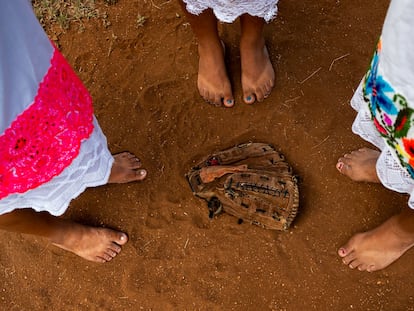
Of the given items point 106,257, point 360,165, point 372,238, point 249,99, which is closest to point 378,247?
point 372,238

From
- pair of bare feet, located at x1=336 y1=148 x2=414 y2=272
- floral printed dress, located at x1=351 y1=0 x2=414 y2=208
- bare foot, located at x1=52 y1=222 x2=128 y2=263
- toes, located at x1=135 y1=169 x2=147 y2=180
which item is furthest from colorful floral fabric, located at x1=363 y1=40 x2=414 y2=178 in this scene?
bare foot, located at x1=52 y1=222 x2=128 y2=263

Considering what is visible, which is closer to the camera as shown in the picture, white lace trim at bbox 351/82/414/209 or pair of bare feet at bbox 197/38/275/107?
white lace trim at bbox 351/82/414/209

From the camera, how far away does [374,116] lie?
1.23 metres

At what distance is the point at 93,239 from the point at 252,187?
661mm

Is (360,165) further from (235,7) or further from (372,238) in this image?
(235,7)

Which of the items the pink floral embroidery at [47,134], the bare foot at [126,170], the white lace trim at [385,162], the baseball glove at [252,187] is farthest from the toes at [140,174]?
the white lace trim at [385,162]

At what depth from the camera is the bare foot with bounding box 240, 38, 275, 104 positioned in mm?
1980

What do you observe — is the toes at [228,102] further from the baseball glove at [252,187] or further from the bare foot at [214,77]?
the baseball glove at [252,187]

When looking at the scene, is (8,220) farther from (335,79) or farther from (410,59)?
(335,79)

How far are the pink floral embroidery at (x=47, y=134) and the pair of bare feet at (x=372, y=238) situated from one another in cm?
104

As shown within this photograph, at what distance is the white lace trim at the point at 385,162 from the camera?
49.9 inches

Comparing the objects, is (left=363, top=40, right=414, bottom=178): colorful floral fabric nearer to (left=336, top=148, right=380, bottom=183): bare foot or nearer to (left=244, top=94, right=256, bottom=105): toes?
(left=336, top=148, right=380, bottom=183): bare foot

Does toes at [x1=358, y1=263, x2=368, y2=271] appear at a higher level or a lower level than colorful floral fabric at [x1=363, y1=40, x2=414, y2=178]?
lower

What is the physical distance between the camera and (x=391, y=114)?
1.11 m
